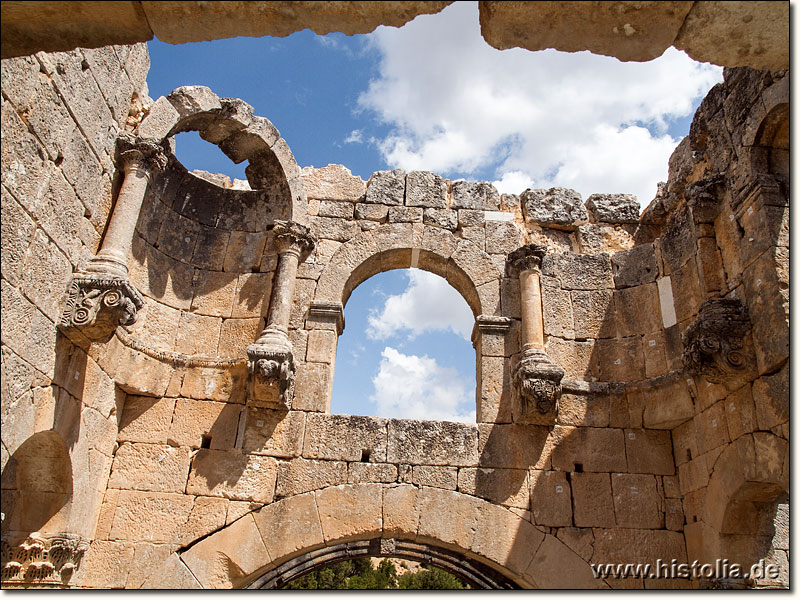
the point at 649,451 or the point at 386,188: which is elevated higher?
the point at 386,188

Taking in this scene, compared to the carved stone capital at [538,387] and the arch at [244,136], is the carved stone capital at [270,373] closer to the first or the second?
the arch at [244,136]

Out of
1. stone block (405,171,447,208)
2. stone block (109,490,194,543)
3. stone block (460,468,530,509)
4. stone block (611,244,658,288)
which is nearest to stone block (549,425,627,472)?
stone block (460,468,530,509)

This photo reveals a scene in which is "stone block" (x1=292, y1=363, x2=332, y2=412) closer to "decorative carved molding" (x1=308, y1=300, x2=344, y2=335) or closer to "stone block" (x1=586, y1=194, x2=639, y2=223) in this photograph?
Result: "decorative carved molding" (x1=308, y1=300, x2=344, y2=335)

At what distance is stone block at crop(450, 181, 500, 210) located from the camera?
831 cm

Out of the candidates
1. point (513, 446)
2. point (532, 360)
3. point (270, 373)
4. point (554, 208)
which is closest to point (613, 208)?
point (554, 208)

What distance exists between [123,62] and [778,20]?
19.8ft

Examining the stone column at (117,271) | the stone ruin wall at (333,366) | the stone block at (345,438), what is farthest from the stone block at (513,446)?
the stone column at (117,271)

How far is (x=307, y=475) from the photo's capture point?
6.35 m

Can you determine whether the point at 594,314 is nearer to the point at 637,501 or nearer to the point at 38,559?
the point at 637,501

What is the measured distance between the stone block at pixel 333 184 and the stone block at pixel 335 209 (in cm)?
8

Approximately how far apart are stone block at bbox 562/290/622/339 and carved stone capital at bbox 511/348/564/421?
107 centimetres

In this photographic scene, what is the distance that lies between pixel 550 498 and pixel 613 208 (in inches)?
160

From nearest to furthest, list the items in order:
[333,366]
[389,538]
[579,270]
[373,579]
A: [389,538]
[333,366]
[579,270]
[373,579]

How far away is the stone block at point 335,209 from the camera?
→ 800 centimetres
